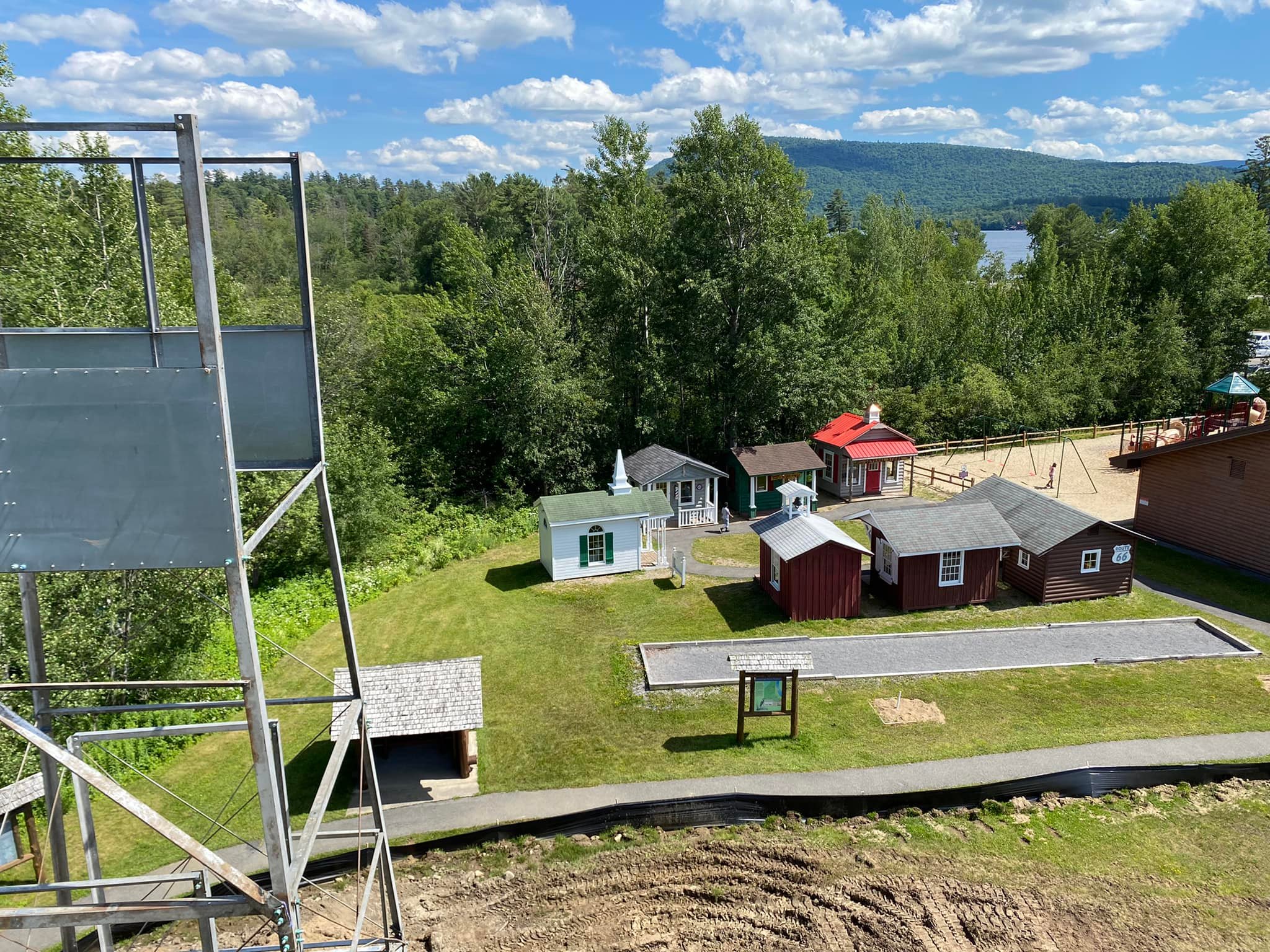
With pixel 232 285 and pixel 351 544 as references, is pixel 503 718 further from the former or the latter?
pixel 232 285

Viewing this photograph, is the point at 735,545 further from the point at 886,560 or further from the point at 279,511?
the point at 279,511

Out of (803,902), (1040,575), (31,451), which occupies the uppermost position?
(31,451)

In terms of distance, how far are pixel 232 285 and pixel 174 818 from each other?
2326cm

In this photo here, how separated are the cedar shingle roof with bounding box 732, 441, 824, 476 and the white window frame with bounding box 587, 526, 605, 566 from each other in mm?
7677

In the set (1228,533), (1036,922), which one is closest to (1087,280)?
(1228,533)

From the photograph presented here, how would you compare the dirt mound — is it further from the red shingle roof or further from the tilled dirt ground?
the red shingle roof

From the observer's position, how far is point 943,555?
22469mm

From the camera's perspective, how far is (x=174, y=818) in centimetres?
→ 1412

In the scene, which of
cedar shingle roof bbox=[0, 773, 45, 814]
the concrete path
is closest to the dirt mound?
the concrete path

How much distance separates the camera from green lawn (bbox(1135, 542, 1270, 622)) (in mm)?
22078

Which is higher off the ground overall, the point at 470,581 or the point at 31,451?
the point at 31,451

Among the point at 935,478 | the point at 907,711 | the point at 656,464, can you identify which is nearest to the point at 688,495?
the point at 656,464

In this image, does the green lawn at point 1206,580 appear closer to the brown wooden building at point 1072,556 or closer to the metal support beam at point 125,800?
the brown wooden building at point 1072,556

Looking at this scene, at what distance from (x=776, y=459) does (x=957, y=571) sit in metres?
10.4
